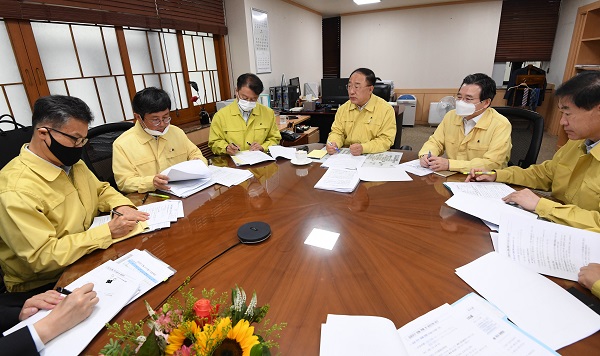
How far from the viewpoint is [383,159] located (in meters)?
2.02

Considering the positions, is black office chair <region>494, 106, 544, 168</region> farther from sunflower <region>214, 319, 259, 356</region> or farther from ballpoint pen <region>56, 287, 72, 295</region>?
ballpoint pen <region>56, 287, 72, 295</region>

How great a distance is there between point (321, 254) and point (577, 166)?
4.16 feet

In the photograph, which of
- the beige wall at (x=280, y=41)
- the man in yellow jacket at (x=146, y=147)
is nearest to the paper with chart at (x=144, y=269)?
the man in yellow jacket at (x=146, y=147)

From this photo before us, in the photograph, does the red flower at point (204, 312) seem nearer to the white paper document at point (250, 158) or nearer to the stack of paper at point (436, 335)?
the stack of paper at point (436, 335)

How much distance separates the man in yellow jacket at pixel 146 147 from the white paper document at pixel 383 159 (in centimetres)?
126

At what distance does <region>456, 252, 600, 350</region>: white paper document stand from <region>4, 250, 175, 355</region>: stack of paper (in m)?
0.98

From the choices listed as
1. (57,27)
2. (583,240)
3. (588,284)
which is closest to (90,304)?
(588,284)

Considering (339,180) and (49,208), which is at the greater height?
(49,208)

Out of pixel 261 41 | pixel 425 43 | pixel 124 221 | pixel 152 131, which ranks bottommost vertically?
pixel 124 221

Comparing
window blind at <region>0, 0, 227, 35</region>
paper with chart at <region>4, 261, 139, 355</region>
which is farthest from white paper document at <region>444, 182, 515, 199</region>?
window blind at <region>0, 0, 227, 35</region>

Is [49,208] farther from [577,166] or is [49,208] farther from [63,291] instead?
[577,166]

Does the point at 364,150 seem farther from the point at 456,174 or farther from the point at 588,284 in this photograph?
the point at 588,284

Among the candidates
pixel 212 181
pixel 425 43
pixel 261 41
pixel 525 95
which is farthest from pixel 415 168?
pixel 425 43

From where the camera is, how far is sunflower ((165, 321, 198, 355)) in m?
0.54
